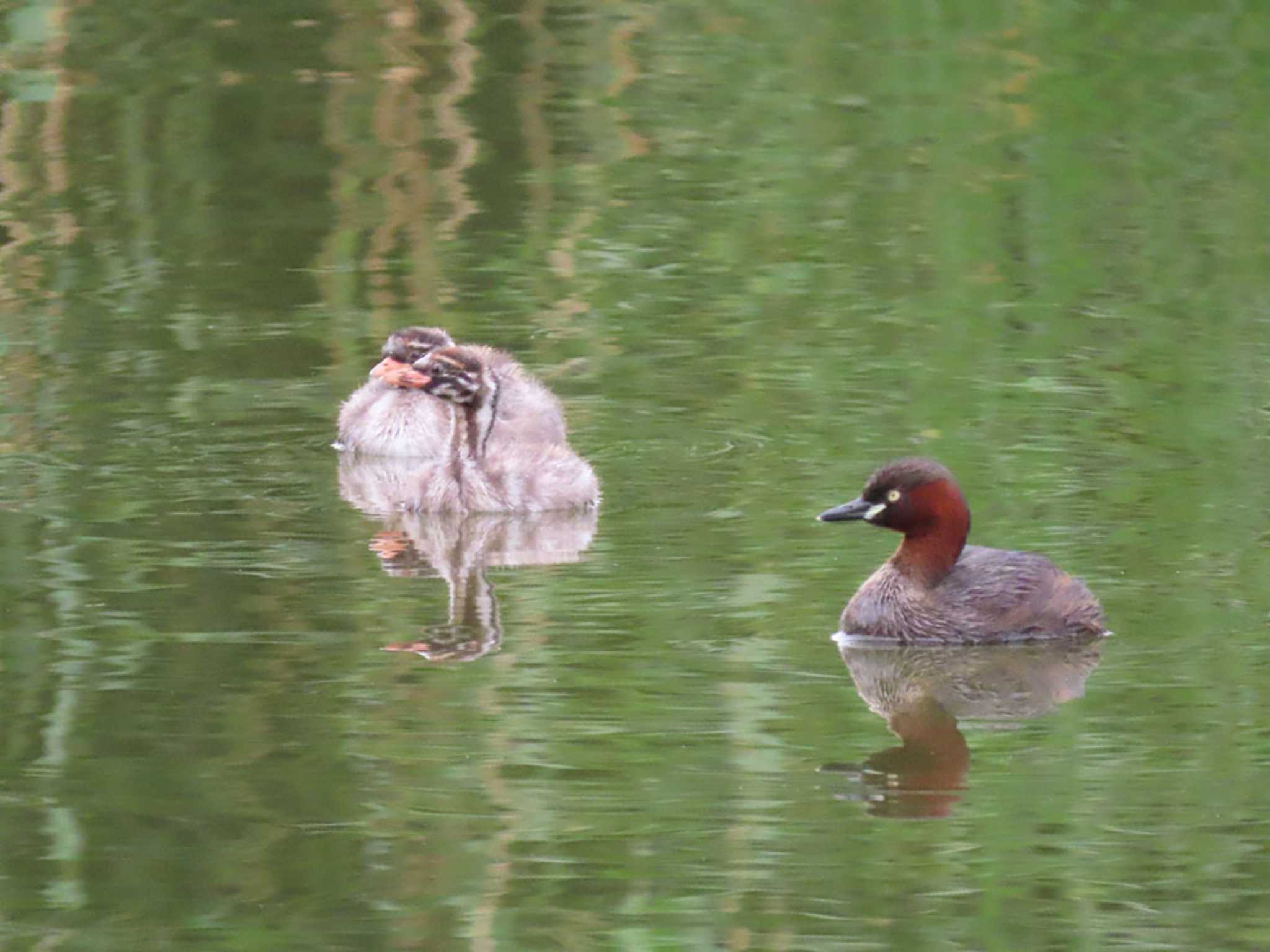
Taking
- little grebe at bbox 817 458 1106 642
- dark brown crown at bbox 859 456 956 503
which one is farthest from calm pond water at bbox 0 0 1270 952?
dark brown crown at bbox 859 456 956 503

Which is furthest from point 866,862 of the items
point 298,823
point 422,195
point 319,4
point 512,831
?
point 319,4

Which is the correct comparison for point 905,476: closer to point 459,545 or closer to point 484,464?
point 459,545

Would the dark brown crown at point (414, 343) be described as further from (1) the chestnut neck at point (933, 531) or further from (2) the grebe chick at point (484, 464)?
(1) the chestnut neck at point (933, 531)

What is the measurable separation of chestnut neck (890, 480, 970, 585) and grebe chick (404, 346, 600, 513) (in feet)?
6.06

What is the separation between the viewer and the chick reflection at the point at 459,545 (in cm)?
887

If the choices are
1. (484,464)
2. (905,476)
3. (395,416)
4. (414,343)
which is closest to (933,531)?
(905,476)

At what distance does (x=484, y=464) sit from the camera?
10.8 m

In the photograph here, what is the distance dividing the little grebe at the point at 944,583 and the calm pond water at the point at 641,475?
0.14m

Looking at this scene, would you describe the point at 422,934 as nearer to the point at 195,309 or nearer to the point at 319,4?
the point at 195,309

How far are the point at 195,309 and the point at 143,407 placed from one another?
1.77 meters

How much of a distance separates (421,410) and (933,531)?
134 inches

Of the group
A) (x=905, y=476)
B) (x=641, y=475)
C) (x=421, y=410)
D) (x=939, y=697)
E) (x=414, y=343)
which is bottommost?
(x=939, y=697)

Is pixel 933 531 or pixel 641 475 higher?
pixel 933 531

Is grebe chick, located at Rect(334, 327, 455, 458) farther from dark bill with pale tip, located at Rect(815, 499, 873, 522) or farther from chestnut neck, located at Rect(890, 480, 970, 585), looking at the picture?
chestnut neck, located at Rect(890, 480, 970, 585)
